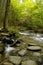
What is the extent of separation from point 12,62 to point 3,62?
0.30 m

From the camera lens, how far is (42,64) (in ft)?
14.5

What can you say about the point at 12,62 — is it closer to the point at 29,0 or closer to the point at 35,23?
the point at 35,23

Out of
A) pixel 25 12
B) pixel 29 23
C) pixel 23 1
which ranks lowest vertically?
pixel 29 23

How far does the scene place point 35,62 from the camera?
4465 mm

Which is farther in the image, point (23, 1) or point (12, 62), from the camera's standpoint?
point (23, 1)

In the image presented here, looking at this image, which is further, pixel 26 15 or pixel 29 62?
pixel 26 15

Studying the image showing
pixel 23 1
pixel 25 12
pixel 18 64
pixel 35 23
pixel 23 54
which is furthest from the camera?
pixel 23 1

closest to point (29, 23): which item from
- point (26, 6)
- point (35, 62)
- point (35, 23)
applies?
point (35, 23)

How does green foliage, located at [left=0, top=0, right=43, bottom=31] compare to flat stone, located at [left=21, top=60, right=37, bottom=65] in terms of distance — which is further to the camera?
green foliage, located at [left=0, top=0, right=43, bottom=31]

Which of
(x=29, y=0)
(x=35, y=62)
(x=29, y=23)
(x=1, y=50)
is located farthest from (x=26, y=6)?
(x=35, y=62)

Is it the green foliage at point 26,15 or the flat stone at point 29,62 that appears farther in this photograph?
the green foliage at point 26,15

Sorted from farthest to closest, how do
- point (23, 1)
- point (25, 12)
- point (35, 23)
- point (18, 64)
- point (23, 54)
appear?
point (23, 1) → point (25, 12) → point (35, 23) → point (23, 54) → point (18, 64)

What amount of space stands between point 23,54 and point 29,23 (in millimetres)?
9052

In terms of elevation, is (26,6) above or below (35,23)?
above
